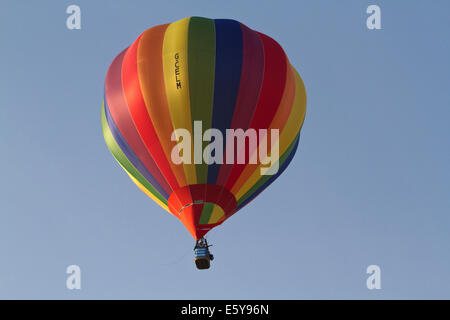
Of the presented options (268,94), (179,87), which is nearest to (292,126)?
(268,94)

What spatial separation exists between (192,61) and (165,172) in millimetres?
2762

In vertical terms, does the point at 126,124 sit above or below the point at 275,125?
A: above

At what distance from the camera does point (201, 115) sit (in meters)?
21.2

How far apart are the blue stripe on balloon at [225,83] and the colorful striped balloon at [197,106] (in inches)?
0.9

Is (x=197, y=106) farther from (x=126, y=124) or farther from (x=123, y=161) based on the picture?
(x=123, y=161)

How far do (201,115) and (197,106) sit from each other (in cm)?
23

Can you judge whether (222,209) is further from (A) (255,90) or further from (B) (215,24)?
(B) (215,24)

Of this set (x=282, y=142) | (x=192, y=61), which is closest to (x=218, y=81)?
(x=192, y=61)

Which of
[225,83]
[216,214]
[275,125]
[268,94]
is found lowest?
[216,214]

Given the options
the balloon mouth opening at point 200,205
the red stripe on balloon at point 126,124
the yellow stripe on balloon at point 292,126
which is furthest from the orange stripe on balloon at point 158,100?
the yellow stripe on balloon at point 292,126

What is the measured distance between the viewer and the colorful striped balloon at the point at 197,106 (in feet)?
70.0

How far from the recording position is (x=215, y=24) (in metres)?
22.7

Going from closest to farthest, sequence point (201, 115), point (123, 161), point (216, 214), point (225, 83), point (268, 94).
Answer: point (201, 115)
point (225, 83)
point (216, 214)
point (268, 94)
point (123, 161)

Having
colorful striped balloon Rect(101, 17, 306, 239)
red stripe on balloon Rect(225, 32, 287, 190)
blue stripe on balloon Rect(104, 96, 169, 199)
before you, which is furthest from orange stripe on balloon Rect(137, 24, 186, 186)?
red stripe on balloon Rect(225, 32, 287, 190)
